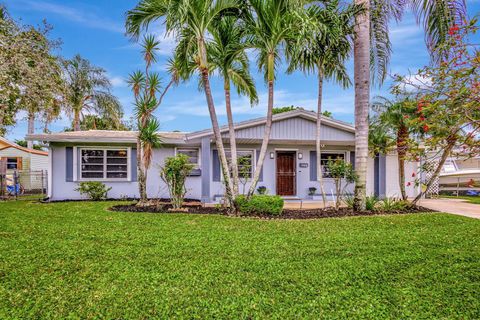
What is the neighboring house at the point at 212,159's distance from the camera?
1195 cm

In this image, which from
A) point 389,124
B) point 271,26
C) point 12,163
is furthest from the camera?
point 12,163

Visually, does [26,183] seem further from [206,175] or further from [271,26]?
[271,26]

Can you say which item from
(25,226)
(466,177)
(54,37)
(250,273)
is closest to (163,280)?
(250,273)

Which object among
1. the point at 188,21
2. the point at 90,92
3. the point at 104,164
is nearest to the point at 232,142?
the point at 188,21

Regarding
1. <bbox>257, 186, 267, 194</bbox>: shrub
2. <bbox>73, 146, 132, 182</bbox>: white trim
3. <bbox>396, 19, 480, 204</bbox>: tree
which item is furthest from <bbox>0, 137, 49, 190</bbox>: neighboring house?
<bbox>396, 19, 480, 204</bbox>: tree

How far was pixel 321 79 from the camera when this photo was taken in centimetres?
961

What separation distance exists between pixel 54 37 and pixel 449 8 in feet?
43.4

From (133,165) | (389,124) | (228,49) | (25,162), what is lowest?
→ (133,165)

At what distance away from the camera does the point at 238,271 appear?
4270 mm

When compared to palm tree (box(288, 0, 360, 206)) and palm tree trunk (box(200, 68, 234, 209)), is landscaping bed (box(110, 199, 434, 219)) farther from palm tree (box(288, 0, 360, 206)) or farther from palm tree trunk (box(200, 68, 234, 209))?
palm tree (box(288, 0, 360, 206))

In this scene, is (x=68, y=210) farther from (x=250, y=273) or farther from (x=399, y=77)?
(x=399, y=77)

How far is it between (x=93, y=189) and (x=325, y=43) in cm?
1018

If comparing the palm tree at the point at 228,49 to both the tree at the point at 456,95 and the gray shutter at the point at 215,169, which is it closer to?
the gray shutter at the point at 215,169

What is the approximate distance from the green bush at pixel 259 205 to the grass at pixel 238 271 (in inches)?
59.7
